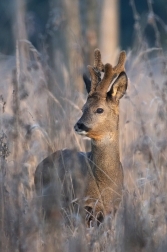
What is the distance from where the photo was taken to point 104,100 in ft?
21.9

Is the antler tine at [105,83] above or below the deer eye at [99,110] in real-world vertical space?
above

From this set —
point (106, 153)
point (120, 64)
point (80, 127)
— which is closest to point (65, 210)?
point (80, 127)

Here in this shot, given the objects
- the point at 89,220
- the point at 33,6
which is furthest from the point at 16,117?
the point at 33,6

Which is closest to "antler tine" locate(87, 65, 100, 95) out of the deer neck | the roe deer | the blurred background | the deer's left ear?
the roe deer

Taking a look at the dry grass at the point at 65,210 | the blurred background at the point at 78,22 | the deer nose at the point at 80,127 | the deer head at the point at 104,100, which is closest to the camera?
the dry grass at the point at 65,210

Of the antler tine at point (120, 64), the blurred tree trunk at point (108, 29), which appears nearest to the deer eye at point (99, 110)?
the antler tine at point (120, 64)

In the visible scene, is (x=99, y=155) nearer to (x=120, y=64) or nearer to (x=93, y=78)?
(x=93, y=78)

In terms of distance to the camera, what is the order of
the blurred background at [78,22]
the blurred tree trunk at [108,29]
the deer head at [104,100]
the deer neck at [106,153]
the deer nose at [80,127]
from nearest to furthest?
the deer nose at [80,127] < the deer head at [104,100] < the deer neck at [106,153] < the blurred background at [78,22] < the blurred tree trunk at [108,29]

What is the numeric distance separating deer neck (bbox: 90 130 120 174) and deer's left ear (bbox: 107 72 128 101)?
0.90 ft

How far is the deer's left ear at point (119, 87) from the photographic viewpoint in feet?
21.9

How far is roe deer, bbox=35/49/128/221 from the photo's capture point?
6.31 m

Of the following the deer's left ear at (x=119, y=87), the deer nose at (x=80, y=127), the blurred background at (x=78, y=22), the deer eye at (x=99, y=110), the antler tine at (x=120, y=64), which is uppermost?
the blurred background at (x=78, y=22)

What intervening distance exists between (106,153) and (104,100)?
385mm

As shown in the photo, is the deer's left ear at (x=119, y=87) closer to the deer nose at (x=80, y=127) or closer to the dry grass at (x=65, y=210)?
the dry grass at (x=65, y=210)
